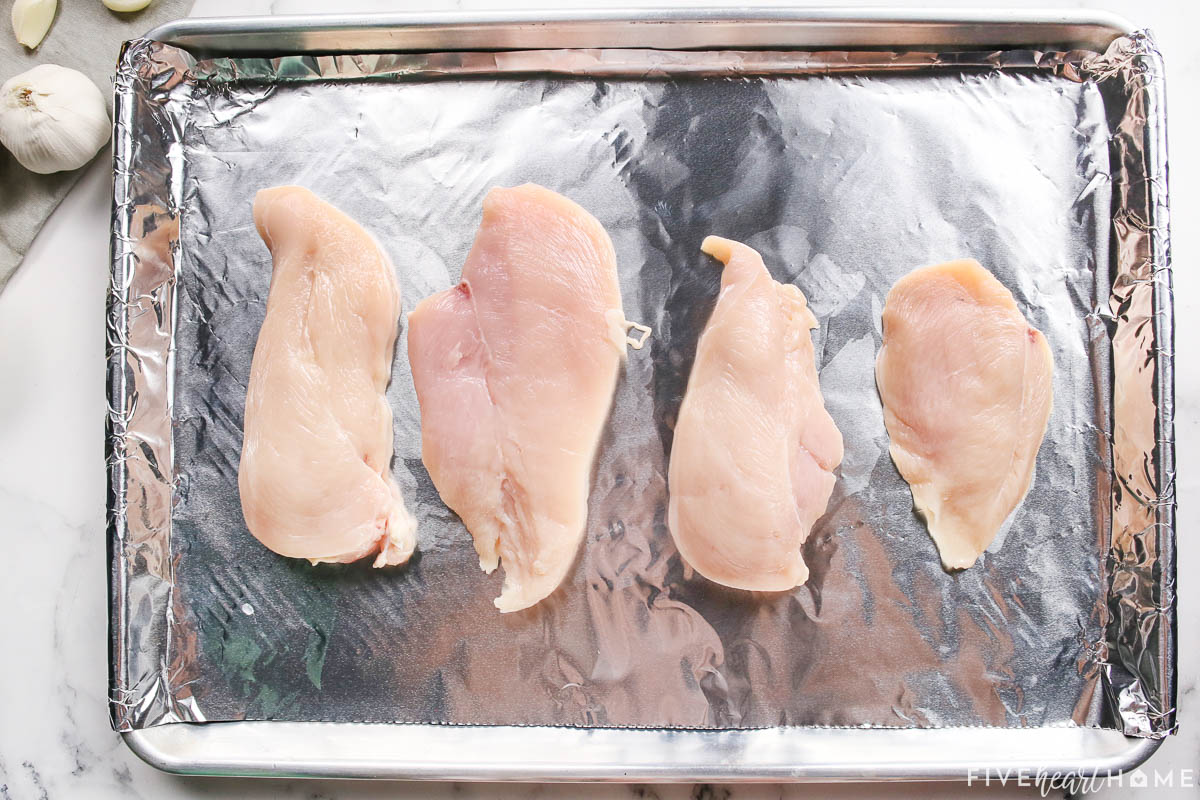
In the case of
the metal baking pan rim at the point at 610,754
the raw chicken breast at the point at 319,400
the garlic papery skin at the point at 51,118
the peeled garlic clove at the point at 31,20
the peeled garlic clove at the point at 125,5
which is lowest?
the metal baking pan rim at the point at 610,754

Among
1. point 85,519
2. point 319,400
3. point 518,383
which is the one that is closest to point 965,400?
point 518,383

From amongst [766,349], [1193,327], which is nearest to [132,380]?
[766,349]

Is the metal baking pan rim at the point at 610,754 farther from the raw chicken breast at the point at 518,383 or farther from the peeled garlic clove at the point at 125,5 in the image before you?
the peeled garlic clove at the point at 125,5

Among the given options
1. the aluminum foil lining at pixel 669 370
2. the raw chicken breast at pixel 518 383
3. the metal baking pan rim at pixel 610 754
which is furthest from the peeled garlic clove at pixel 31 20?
the metal baking pan rim at pixel 610 754

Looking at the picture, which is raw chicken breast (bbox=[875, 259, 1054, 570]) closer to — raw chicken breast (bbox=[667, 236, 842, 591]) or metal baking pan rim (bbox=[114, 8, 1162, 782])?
raw chicken breast (bbox=[667, 236, 842, 591])

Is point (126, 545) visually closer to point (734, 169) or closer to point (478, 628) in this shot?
point (478, 628)

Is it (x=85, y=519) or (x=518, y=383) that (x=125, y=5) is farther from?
(x=518, y=383)
